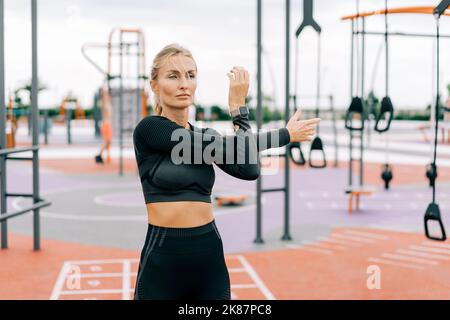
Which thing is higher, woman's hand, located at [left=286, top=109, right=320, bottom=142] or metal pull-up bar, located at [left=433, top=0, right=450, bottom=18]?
metal pull-up bar, located at [left=433, top=0, right=450, bottom=18]

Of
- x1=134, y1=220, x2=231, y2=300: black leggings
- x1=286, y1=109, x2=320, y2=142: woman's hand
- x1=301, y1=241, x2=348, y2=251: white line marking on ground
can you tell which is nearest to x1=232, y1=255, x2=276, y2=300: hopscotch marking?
x1=301, y1=241, x2=348, y2=251: white line marking on ground

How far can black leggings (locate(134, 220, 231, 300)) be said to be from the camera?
2443mm

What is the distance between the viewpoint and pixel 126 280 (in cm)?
549

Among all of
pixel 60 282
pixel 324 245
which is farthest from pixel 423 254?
pixel 60 282

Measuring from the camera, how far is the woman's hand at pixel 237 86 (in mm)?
2344

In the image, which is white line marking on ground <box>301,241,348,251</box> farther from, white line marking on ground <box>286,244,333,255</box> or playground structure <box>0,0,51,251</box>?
playground structure <box>0,0,51,251</box>

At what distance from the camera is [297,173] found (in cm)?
1414

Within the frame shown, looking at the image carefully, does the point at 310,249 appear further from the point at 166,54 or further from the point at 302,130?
the point at 166,54

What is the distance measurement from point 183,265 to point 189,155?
1.46 feet

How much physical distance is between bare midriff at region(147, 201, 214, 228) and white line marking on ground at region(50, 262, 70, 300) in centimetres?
285

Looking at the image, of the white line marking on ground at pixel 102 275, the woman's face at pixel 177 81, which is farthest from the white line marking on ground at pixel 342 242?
the woman's face at pixel 177 81

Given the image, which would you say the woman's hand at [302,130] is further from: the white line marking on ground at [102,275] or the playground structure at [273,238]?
the white line marking on ground at [102,275]

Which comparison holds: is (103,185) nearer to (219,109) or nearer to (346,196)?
(346,196)
